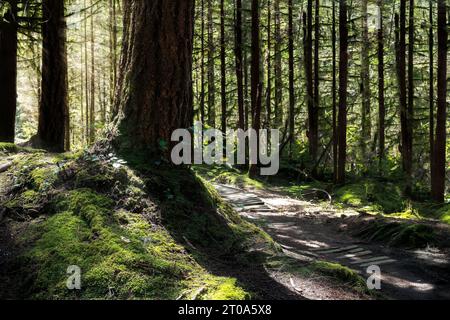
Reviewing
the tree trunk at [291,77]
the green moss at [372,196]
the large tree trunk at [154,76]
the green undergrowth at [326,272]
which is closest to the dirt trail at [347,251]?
the green undergrowth at [326,272]

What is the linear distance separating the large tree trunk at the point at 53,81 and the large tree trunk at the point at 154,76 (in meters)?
5.15

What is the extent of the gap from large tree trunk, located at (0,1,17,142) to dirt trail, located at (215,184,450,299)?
5.71 meters

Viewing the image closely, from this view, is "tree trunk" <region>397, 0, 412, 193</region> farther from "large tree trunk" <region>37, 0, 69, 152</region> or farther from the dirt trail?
"large tree trunk" <region>37, 0, 69, 152</region>

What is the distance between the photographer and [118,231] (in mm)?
4270

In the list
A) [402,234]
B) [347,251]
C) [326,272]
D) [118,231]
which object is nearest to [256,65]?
[402,234]

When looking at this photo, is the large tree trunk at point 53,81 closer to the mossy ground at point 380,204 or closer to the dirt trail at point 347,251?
the dirt trail at point 347,251

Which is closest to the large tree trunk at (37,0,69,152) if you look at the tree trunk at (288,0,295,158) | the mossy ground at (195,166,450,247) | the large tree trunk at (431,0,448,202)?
the mossy ground at (195,166,450,247)

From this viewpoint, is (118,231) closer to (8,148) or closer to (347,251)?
(8,148)

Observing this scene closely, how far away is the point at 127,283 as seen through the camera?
11.5 feet

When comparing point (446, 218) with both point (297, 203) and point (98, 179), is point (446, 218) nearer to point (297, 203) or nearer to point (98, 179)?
point (297, 203)

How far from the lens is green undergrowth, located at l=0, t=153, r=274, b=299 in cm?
356

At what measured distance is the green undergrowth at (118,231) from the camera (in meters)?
3.56

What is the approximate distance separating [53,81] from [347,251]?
7.46 m

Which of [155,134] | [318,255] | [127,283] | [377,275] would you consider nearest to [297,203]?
[318,255]
